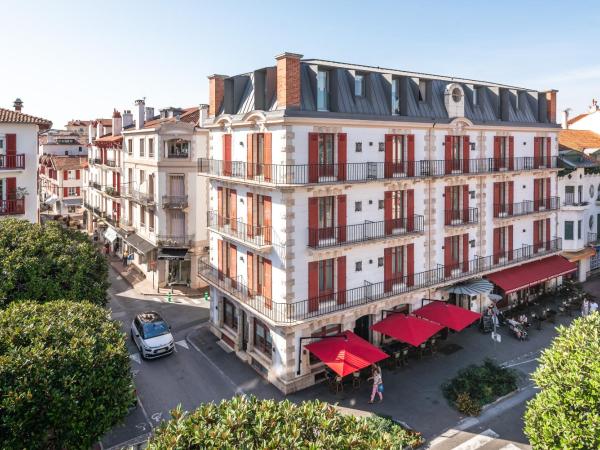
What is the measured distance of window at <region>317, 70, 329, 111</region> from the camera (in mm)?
24797

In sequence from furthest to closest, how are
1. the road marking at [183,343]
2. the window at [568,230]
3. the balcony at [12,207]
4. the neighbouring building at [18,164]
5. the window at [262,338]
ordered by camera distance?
the window at [568,230] → the neighbouring building at [18,164] → the balcony at [12,207] → the road marking at [183,343] → the window at [262,338]

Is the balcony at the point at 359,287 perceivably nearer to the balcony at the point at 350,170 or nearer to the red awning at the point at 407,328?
the red awning at the point at 407,328

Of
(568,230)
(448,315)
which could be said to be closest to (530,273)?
(568,230)

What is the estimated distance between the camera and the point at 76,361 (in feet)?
47.7

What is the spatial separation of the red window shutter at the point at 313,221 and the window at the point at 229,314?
8796 mm

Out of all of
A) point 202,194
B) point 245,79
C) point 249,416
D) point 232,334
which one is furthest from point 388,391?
point 202,194

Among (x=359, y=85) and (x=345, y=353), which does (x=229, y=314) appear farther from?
(x=359, y=85)

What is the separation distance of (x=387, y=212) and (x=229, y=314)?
1230 cm

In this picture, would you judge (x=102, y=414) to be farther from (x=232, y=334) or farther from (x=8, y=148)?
(x=8, y=148)

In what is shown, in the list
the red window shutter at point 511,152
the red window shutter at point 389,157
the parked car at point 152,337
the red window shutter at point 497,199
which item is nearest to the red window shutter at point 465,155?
the red window shutter at point 497,199

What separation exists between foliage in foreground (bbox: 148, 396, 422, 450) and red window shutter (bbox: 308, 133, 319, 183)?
13.9 m

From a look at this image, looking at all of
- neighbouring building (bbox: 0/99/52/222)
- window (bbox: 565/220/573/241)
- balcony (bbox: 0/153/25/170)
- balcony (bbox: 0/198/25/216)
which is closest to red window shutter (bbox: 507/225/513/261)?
window (bbox: 565/220/573/241)

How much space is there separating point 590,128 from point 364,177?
4036 cm

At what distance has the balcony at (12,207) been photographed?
30.9 meters
